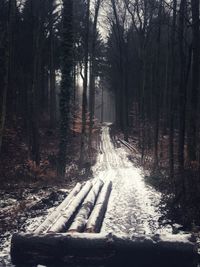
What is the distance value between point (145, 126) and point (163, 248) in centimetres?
1983

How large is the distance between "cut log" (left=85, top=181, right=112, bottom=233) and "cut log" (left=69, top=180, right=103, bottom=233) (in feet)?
0.46

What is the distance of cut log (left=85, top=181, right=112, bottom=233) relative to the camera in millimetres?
8031

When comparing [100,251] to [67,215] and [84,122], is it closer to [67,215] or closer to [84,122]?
[67,215]

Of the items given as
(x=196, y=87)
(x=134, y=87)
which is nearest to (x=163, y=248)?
(x=196, y=87)

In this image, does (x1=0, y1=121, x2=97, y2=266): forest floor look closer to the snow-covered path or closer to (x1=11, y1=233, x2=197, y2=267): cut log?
(x1=11, y1=233, x2=197, y2=267): cut log

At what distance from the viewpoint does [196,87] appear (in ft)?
44.0

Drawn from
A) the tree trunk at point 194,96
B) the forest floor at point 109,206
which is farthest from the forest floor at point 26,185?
the tree trunk at point 194,96

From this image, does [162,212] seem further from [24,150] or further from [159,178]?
[24,150]

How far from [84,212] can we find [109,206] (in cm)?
183

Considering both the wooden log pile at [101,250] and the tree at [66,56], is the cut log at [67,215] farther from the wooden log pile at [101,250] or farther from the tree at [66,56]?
the tree at [66,56]

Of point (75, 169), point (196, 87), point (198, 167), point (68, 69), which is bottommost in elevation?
point (75, 169)

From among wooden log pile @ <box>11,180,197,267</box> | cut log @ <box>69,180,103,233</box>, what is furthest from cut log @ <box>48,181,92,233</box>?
wooden log pile @ <box>11,180,197,267</box>

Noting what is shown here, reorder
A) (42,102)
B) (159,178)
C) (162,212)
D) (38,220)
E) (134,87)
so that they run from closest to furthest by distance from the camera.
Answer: (38,220), (162,212), (159,178), (42,102), (134,87)

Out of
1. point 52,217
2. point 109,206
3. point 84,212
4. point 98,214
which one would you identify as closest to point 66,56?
point 109,206
